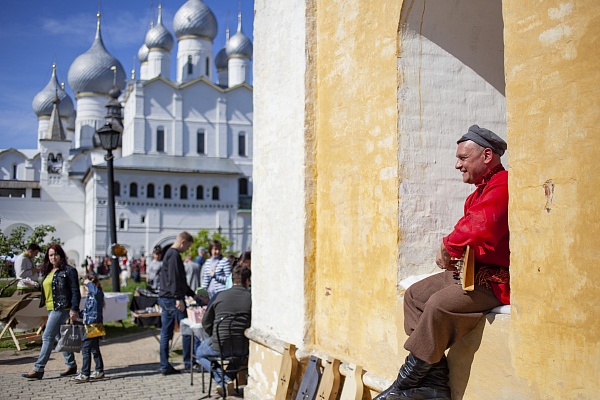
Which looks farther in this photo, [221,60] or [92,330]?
[221,60]

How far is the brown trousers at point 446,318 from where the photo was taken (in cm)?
392

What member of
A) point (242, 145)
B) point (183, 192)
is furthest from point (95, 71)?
point (183, 192)

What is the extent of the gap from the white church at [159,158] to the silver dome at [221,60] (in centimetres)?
14

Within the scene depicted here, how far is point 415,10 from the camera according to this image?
5.19 m

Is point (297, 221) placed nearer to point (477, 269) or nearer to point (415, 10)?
point (415, 10)

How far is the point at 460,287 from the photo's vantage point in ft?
12.8

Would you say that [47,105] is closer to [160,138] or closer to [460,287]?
[160,138]

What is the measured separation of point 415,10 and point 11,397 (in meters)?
6.35

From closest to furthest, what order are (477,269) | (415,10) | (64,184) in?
(477,269) < (415,10) < (64,184)

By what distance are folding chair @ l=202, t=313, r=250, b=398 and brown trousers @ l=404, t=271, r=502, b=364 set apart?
4053mm

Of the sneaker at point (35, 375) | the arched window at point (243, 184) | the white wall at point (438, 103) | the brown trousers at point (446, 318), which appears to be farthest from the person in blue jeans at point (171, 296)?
the arched window at point (243, 184)

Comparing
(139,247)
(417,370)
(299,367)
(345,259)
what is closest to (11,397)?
(299,367)

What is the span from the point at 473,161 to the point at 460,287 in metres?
0.77

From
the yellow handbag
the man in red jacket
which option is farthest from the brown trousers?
the yellow handbag
